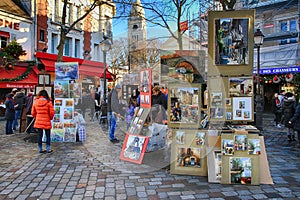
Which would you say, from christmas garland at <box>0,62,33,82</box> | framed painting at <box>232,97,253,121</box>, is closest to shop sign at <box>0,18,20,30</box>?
christmas garland at <box>0,62,33,82</box>

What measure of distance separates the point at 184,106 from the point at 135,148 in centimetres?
130

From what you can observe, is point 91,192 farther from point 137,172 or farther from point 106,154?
point 106,154

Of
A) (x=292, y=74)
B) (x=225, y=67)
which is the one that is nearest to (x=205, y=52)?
(x=225, y=67)

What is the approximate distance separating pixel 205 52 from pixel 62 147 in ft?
13.8

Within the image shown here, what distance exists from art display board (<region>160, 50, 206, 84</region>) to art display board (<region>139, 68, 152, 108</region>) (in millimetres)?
325

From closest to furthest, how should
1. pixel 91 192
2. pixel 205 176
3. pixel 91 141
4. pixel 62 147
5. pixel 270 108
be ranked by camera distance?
pixel 91 192 < pixel 205 176 < pixel 62 147 < pixel 91 141 < pixel 270 108

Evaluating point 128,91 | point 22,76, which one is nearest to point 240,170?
point 128,91

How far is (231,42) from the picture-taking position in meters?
3.77

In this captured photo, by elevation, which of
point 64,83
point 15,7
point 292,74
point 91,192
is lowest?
point 91,192

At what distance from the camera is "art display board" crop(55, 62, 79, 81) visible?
23.2 feet

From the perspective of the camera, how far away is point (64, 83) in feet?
23.3

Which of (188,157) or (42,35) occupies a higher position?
(42,35)

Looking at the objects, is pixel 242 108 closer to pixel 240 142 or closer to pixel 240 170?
pixel 240 142

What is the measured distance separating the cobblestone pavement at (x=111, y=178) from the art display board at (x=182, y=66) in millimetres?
1485
